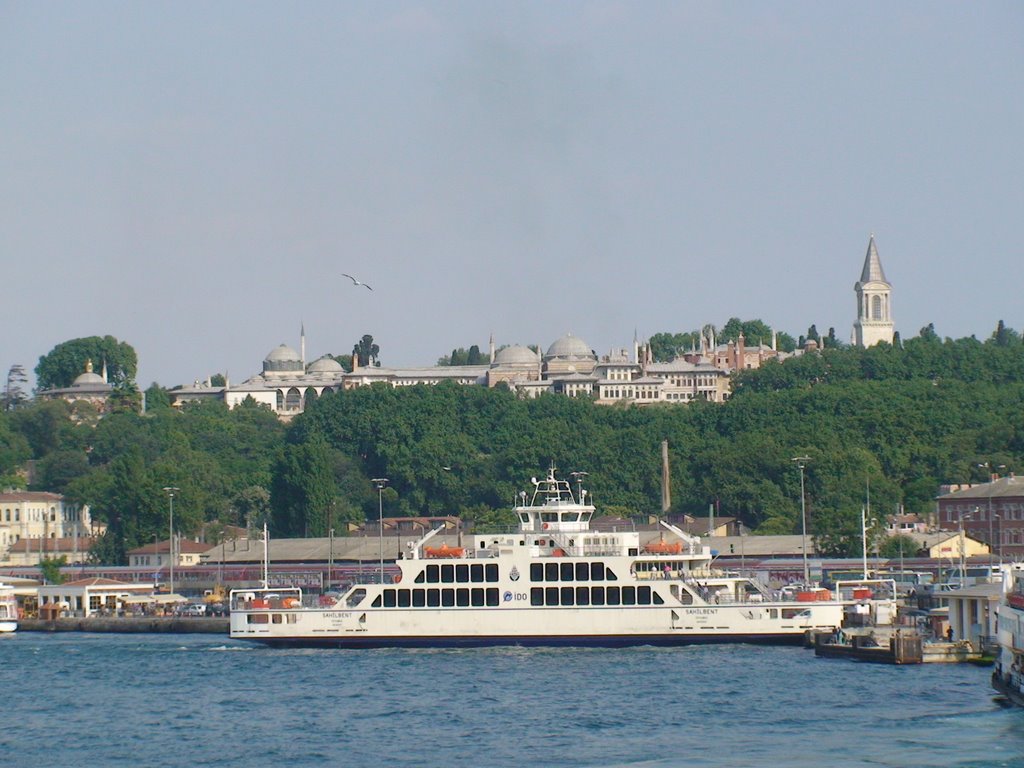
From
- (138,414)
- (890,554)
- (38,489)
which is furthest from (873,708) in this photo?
(138,414)

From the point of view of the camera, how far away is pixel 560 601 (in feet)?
217

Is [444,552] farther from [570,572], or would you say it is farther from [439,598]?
[570,572]

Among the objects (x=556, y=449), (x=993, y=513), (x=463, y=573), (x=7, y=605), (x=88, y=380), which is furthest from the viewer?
(x=88, y=380)

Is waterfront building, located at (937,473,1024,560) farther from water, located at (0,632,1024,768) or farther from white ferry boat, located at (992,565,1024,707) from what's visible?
white ferry boat, located at (992,565,1024,707)

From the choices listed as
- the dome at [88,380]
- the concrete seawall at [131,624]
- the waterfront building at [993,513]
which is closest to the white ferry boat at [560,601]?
the concrete seawall at [131,624]

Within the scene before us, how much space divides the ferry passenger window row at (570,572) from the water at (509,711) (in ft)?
7.40

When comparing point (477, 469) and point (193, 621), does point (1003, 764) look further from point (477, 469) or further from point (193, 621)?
point (477, 469)

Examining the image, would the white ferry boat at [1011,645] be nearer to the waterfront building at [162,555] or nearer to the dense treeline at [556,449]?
the dense treeline at [556,449]

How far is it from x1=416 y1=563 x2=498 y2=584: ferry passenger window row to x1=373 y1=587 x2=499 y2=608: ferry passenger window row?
0.82ft

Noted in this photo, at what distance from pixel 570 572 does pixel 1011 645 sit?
19.2 m

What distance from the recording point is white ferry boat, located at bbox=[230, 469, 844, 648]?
65750 mm

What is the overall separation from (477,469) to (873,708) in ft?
307

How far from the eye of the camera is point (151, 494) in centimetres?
12281

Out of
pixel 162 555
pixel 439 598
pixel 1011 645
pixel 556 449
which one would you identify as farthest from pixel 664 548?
pixel 556 449
